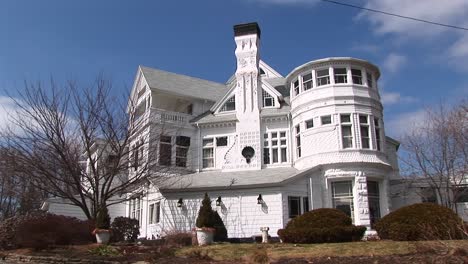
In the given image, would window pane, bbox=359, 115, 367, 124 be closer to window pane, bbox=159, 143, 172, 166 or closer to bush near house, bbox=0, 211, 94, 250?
window pane, bbox=159, 143, 172, 166

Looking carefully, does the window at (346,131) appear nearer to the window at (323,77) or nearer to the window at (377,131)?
the window at (377,131)

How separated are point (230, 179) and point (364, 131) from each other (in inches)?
344

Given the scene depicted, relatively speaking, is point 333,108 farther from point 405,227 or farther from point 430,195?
point 405,227

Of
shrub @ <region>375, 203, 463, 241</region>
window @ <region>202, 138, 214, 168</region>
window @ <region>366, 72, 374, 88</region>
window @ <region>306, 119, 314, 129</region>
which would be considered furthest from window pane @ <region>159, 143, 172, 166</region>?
shrub @ <region>375, 203, 463, 241</region>

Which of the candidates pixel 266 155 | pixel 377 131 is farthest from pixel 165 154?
pixel 377 131

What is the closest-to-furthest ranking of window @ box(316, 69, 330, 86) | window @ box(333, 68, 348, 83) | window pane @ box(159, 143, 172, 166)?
window @ box(333, 68, 348, 83)
window @ box(316, 69, 330, 86)
window pane @ box(159, 143, 172, 166)

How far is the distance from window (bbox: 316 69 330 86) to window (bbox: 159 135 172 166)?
418 inches

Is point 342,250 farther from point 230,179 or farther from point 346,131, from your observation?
point 230,179

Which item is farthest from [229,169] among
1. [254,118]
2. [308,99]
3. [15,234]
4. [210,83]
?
[15,234]

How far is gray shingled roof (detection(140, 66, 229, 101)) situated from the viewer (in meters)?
32.3

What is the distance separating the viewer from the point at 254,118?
3020 centimetres

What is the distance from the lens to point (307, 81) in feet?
93.4

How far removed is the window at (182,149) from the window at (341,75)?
11.1 metres

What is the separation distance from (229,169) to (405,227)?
49.1ft
